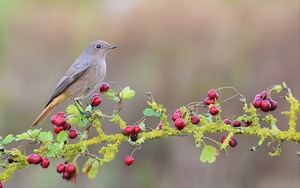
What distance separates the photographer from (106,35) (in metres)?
7.07

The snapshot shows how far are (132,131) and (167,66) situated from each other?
4.96 m

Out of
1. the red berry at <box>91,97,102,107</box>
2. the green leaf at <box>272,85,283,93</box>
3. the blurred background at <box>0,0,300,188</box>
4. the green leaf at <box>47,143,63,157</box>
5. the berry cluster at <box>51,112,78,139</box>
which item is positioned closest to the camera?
the green leaf at <box>47,143,63,157</box>

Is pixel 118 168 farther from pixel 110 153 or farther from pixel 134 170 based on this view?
pixel 110 153

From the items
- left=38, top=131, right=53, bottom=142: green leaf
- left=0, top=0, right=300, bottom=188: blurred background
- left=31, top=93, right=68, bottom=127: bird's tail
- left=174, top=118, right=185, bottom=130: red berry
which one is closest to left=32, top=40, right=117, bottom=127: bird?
left=31, top=93, right=68, bottom=127: bird's tail

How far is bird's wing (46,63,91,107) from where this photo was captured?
132 inches

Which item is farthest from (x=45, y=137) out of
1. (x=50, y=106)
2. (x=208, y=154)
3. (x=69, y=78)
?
(x=69, y=78)

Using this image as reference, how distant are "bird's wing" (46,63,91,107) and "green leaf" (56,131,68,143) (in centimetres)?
139

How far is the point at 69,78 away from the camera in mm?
3428

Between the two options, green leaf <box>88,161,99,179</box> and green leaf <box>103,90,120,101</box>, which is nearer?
green leaf <box>88,161,99,179</box>

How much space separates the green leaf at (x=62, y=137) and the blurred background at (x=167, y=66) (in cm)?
A: 427

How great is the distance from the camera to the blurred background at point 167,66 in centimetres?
632

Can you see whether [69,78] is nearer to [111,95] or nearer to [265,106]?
[111,95]

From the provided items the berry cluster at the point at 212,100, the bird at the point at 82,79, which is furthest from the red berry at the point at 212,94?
the bird at the point at 82,79

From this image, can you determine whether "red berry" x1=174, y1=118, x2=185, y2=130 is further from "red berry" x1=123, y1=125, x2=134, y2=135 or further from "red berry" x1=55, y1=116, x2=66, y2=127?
"red berry" x1=55, y1=116, x2=66, y2=127
